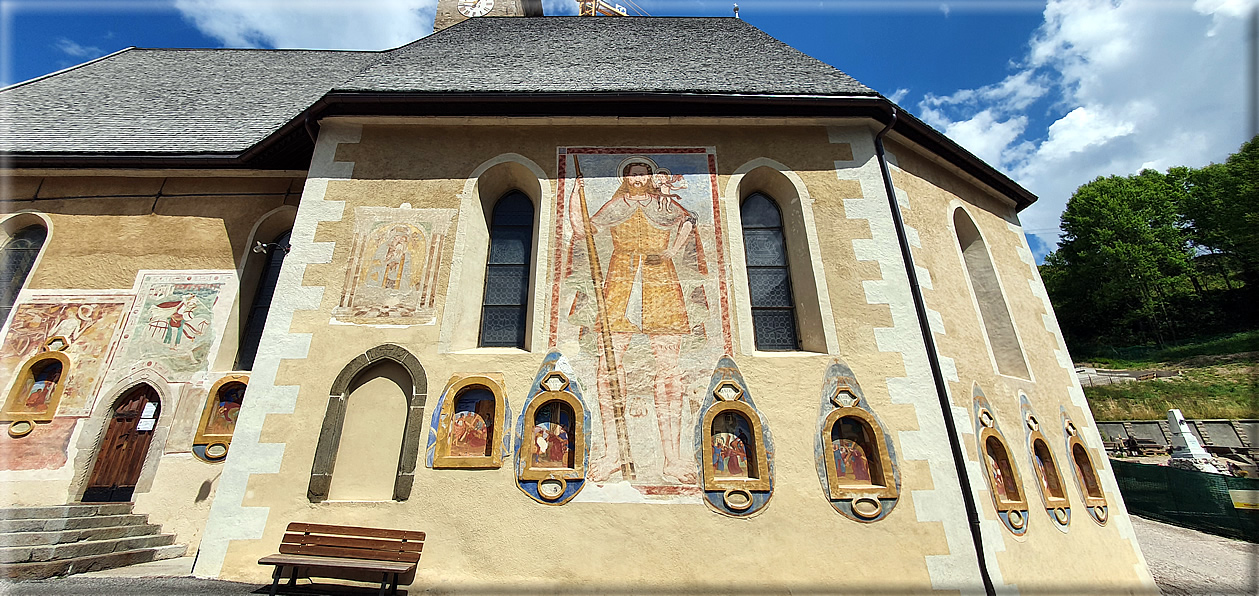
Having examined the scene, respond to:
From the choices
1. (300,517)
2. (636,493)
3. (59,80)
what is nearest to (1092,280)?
(636,493)

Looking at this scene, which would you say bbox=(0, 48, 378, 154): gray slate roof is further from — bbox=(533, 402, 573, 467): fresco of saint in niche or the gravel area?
the gravel area

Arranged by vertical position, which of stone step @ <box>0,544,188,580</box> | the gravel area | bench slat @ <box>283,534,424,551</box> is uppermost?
bench slat @ <box>283,534,424,551</box>

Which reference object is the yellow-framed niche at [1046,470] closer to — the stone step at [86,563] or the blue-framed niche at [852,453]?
the blue-framed niche at [852,453]

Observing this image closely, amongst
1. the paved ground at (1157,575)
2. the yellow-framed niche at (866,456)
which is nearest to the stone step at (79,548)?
the paved ground at (1157,575)

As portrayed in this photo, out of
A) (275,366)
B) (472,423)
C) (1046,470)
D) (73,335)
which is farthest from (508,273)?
(1046,470)

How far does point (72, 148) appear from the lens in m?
7.49

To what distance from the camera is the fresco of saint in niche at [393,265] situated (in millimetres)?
5488

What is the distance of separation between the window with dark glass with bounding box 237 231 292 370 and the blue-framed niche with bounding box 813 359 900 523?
6.29 meters

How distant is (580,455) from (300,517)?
2431mm

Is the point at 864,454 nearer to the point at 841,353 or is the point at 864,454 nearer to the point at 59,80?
the point at 841,353

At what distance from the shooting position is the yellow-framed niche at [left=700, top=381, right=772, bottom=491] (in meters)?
4.74

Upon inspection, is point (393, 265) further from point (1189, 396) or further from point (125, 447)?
point (1189, 396)

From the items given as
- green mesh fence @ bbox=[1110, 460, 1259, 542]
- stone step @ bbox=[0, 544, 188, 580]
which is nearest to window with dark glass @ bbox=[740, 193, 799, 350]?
stone step @ bbox=[0, 544, 188, 580]

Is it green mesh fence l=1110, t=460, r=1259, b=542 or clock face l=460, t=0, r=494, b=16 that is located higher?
clock face l=460, t=0, r=494, b=16
